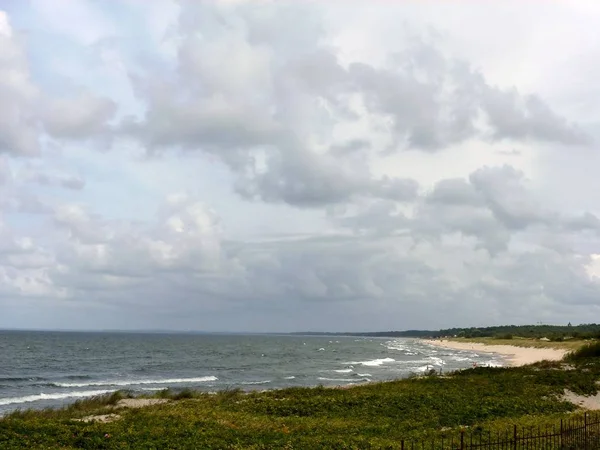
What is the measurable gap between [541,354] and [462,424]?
77.8 metres

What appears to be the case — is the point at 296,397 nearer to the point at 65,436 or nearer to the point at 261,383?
the point at 65,436

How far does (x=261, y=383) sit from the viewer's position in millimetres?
56500

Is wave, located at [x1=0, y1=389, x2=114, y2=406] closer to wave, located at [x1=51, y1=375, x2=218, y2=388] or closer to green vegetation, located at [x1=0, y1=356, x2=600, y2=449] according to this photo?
wave, located at [x1=51, y1=375, x2=218, y2=388]

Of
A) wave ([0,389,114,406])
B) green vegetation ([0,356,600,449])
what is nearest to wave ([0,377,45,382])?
wave ([0,389,114,406])

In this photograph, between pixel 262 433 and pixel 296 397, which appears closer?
pixel 262 433

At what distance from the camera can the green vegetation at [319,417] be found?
18.5 metres

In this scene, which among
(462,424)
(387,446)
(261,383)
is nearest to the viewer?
(387,446)

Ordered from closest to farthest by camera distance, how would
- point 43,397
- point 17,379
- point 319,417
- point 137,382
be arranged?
point 319,417, point 43,397, point 17,379, point 137,382

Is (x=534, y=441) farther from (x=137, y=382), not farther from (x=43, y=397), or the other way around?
(x=137, y=382)

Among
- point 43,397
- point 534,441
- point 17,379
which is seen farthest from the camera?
point 17,379

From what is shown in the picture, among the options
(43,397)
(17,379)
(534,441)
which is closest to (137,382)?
(17,379)

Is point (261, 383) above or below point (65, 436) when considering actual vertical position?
below

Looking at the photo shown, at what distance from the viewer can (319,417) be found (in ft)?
80.0

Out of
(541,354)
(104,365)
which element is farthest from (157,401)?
(541,354)
